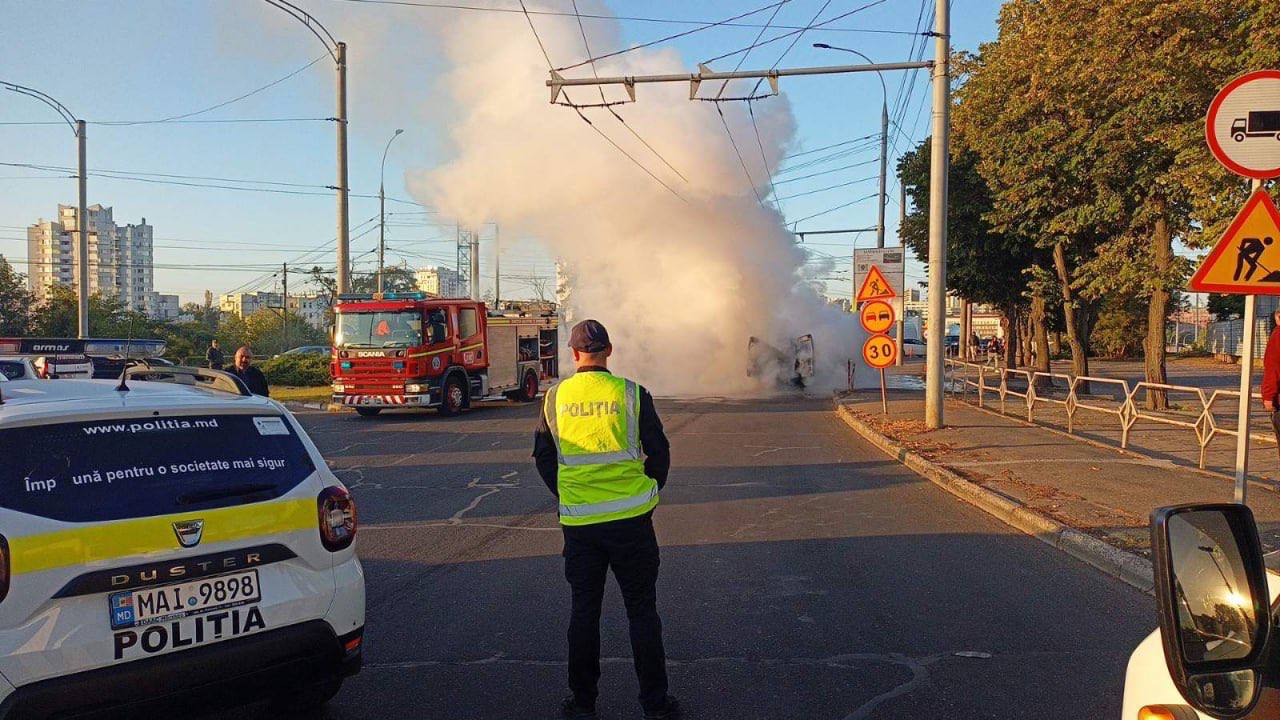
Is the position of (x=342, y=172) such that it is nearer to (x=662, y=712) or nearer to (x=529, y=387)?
(x=529, y=387)

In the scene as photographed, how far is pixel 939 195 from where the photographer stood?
15.0 meters

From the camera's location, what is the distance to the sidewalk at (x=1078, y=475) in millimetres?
8305

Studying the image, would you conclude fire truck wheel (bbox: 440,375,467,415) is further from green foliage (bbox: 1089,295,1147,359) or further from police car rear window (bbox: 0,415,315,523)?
green foliage (bbox: 1089,295,1147,359)

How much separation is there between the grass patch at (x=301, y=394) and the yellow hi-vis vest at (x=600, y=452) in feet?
74.0

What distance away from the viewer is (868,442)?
15.5m

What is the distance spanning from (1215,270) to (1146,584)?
7.20 ft

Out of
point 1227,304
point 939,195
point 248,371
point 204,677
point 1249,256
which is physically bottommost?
point 204,677

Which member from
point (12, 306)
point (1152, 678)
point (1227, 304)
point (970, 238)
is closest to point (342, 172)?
point (970, 238)

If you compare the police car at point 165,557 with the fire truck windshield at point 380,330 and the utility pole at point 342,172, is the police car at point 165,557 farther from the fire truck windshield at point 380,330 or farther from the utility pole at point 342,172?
the utility pole at point 342,172

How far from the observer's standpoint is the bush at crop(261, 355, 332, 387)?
103ft

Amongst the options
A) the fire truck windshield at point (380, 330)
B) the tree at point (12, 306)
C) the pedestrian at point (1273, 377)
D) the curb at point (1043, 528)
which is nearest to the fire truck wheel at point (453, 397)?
the fire truck windshield at point (380, 330)

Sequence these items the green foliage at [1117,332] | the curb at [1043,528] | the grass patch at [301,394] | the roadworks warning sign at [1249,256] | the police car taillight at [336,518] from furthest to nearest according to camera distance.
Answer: the green foliage at [1117,332] < the grass patch at [301,394] < the curb at [1043,528] < the roadworks warning sign at [1249,256] < the police car taillight at [336,518]

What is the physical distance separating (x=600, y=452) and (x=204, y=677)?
1.82 meters

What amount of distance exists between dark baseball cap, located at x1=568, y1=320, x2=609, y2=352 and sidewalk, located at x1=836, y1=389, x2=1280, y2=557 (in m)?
4.84
